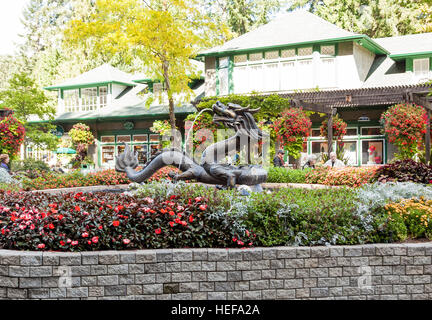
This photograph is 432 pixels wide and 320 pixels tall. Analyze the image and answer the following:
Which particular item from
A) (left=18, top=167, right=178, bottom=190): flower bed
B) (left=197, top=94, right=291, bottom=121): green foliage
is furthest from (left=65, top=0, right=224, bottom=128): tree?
(left=18, top=167, right=178, bottom=190): flower bed

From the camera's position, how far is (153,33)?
A: 62.7ft

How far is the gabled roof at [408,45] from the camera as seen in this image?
2260 centimetres

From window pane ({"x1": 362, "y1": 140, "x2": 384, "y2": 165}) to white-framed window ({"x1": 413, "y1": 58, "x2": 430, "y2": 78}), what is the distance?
154 inches

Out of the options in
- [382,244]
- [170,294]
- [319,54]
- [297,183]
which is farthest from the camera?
[319,54]

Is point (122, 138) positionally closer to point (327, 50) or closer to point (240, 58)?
point (240, 58)

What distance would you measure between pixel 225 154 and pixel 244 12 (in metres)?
32.6

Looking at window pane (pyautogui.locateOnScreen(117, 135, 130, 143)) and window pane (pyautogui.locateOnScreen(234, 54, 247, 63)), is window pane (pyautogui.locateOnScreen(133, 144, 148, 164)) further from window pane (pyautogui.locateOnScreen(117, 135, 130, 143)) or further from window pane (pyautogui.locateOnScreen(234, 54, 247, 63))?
window pane (pyautogui.locateOnScreen(234, 54, 247, 63))

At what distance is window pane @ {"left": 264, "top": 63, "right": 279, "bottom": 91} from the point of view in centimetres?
2403

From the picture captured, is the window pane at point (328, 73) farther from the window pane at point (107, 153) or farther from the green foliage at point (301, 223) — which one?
the green foliage at point (301, 223)

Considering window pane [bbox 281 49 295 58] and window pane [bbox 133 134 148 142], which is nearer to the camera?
window pane [bbox 281 49 295 58]

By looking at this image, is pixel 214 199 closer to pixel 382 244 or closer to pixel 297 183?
pixel 382 244

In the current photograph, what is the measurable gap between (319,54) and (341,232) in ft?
61.0

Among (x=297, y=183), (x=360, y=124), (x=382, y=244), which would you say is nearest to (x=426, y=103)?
(x=360, y=124)

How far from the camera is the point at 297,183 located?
1377cm
